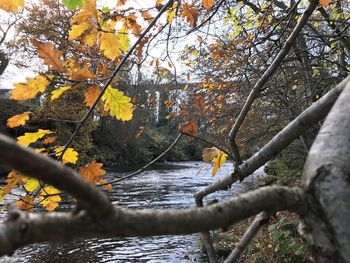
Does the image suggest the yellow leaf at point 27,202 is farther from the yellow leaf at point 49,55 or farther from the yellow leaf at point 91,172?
the yellow leaf at point 49,55

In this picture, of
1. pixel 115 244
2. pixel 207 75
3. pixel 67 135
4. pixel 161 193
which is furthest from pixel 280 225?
pixel 67 135

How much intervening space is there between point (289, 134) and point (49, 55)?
103 cm

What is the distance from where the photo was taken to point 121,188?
1658 cm

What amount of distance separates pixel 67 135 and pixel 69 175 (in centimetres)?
2117

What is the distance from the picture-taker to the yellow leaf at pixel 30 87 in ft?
5.44

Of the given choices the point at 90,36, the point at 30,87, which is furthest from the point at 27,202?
the point at 90,36

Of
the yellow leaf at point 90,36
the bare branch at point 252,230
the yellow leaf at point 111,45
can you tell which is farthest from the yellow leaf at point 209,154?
the bare branch at point 252,230

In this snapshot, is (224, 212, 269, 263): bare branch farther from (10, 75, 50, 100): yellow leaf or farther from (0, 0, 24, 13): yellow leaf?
(0, 0, 24, 13): yellow leaf

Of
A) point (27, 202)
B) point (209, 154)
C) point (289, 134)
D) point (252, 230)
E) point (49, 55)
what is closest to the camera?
point (252, 230)

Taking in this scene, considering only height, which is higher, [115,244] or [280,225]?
[280,225]

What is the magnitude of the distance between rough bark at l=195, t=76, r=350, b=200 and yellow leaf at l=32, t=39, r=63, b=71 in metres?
0.87

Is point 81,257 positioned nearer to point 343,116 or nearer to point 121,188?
point 121,188

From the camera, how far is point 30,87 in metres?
1.67

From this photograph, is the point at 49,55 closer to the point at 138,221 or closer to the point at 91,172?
the point at 91,172
